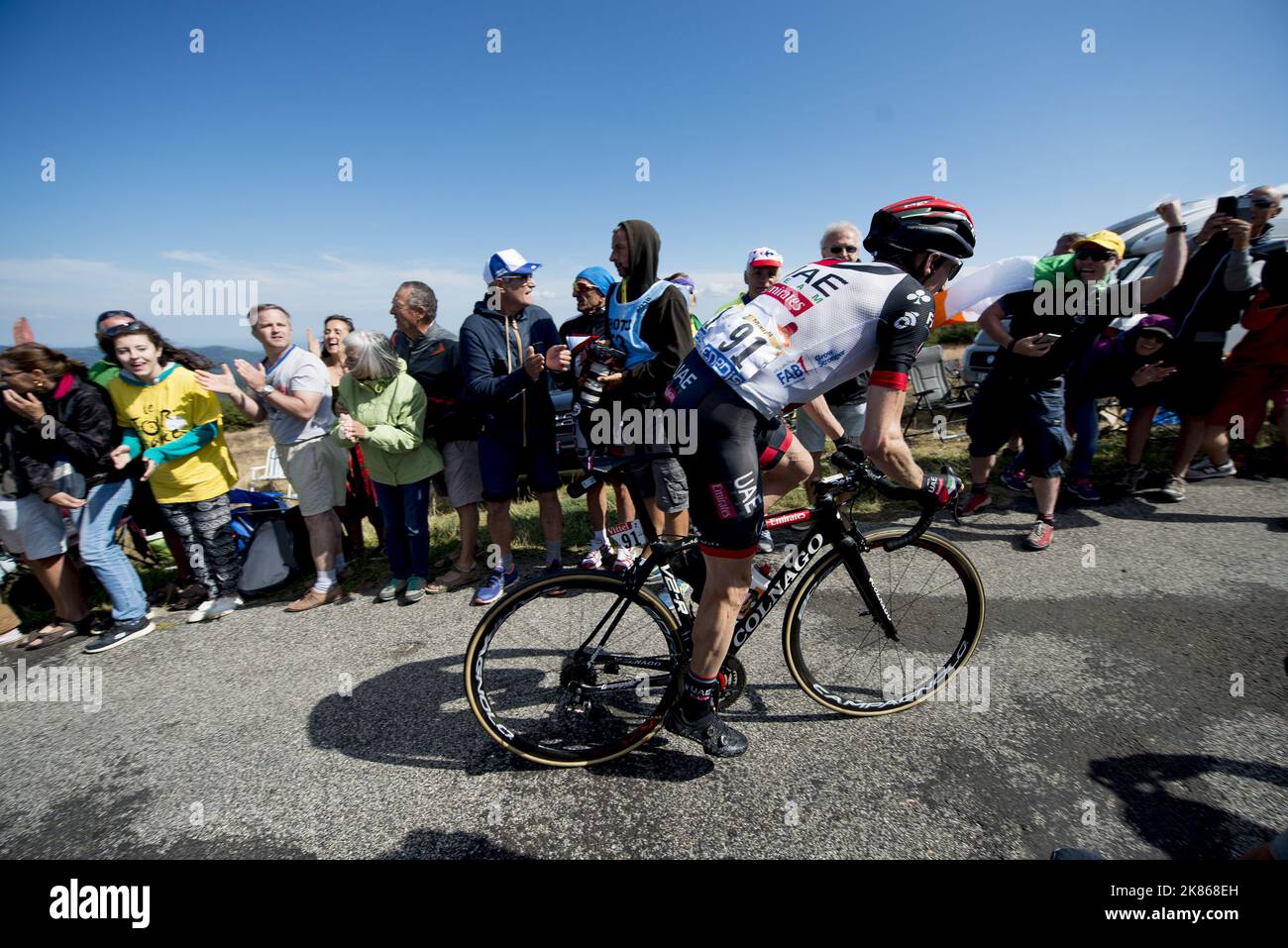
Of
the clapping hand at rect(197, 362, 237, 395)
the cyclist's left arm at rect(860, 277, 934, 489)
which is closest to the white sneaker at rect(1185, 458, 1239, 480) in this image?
the cyclist's left arm at rect(860, 277, 934, 489)

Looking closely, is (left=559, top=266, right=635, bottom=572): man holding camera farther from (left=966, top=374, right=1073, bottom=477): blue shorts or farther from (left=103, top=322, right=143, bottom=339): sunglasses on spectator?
(left=966, top=374, right=1073, bottom=477): blue shorts

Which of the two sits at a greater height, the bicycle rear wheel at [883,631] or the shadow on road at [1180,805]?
the bicycle rear wheel at [883,631]

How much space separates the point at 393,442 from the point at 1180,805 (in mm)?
4698

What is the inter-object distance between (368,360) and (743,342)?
297cm

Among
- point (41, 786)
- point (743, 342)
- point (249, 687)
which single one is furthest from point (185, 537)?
point (743, 342)

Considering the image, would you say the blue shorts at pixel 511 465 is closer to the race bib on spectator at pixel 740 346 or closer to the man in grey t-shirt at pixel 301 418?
the man in grey t-shirt at pixel 301 418

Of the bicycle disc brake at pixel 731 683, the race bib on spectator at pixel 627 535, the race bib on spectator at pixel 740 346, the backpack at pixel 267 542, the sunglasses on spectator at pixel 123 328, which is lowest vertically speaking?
the bicycle disc brake at pixel 731 683

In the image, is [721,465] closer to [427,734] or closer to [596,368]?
[596,368]

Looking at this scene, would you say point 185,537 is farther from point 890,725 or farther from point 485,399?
point 890,725

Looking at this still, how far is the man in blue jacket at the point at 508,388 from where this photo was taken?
156 inches

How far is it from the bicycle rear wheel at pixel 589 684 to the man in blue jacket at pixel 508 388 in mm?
1356

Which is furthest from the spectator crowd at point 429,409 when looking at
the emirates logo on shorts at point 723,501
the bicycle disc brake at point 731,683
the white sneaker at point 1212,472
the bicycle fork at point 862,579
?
the emirates logo on shorts at point 723,501
